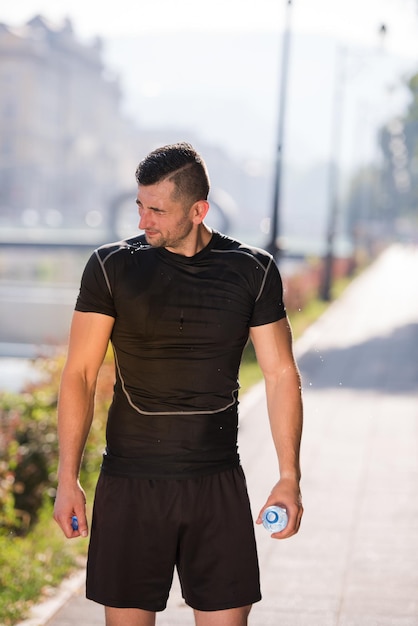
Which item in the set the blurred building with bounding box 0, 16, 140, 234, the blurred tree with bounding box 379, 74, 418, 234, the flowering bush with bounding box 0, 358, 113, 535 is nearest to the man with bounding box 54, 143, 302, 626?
the flowering bush with bounding box 0, 358, 113, 535

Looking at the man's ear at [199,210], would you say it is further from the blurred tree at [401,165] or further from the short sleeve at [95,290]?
the blurred tree at [401,165]

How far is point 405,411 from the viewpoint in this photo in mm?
12695

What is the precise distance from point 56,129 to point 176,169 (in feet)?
493

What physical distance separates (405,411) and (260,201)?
6573 inches

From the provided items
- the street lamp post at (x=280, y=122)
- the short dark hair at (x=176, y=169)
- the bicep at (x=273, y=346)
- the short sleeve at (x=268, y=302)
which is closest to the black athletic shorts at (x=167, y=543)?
the bicep at (x=273, y=346)

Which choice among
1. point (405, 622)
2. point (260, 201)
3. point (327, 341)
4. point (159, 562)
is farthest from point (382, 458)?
point (260, 201)

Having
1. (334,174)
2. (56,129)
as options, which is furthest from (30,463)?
(56,129)

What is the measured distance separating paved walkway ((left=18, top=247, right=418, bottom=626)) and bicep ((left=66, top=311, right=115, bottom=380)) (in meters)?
2.32

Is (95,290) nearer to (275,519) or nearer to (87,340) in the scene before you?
(87,340)

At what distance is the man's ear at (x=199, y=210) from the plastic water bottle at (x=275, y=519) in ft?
2.65

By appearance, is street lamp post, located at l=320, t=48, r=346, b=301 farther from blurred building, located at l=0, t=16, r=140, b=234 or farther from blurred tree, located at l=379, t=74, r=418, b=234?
Result: blurred building, located at l=0, t=16, r=140, b=234

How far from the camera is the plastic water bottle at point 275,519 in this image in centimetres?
327

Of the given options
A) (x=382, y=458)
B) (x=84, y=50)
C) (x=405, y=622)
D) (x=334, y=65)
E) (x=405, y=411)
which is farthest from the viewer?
(x=84, y=50)

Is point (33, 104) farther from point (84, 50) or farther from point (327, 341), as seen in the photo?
point (327, 341)
